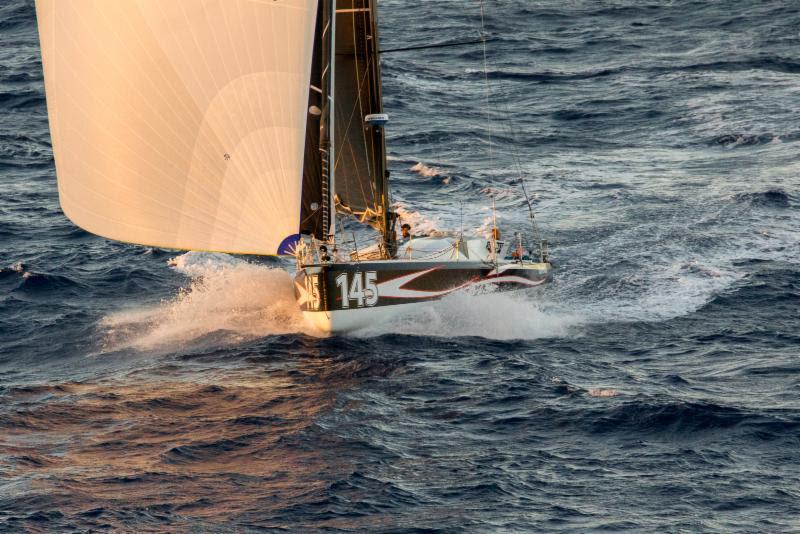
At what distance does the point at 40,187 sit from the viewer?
125 ft

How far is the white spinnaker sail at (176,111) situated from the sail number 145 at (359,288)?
2237mm

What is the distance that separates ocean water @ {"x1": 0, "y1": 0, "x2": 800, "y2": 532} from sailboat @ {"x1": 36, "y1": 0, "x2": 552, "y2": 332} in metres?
2.75

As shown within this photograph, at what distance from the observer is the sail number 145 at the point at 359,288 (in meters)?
25.3

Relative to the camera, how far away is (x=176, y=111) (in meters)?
23.2

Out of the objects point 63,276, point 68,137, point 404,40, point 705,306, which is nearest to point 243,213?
point 68,137

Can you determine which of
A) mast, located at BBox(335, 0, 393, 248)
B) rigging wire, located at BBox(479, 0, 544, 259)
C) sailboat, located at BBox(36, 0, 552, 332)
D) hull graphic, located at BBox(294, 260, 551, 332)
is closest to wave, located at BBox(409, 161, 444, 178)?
rigging wire, located at BBox(479, 0, 544, 259)


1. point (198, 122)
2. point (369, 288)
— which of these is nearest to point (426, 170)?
point (369, 288)

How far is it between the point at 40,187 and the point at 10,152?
373 cm

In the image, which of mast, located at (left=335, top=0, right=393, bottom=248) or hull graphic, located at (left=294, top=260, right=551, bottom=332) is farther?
mast, located at (left=335, top=0, right=393, bottom=248)

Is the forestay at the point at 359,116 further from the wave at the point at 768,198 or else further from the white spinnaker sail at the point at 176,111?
the wave at the point at 768,198

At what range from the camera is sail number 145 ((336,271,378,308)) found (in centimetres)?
2530

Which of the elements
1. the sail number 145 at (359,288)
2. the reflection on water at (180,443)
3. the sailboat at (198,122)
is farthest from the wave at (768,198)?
the reflection on water at (180,443)

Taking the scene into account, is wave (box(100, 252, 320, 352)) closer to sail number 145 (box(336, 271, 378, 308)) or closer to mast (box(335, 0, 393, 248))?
sail number 145 (box(336, 271, 378, 308))

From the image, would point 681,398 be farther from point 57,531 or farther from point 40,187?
point 40,187
